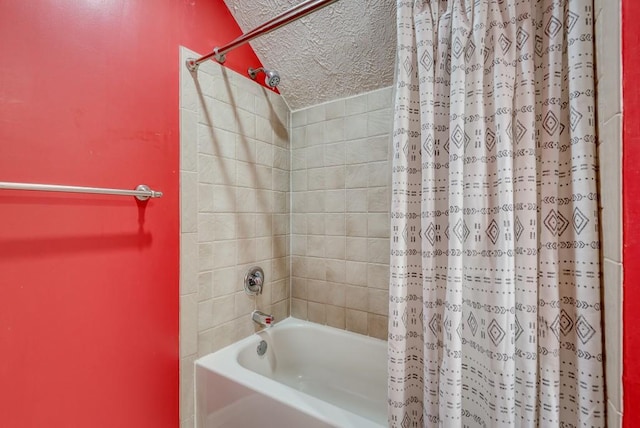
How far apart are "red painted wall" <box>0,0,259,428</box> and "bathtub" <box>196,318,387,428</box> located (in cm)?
20

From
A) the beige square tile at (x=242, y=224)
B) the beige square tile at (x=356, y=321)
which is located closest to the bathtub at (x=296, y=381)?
the beige square tile at (x=356, y=321)

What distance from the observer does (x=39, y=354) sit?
0.85 metres

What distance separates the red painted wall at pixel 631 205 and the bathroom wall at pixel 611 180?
0.06ft

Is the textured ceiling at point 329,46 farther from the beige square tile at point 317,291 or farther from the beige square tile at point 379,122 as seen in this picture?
the beige square tile at point 317,291

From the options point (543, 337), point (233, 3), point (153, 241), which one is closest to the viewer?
point (543, 337)

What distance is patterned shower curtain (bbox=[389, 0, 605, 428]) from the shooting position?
696 millimetres

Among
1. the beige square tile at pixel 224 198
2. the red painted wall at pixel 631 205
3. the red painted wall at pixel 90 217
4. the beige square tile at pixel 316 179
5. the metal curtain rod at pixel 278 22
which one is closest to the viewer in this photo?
the red painted wall at pixel 631 205

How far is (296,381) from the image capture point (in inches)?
66.2

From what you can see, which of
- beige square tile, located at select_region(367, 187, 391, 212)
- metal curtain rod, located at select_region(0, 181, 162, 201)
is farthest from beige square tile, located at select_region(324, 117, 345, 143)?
metal curtain rod, located at select_region(0, 181, 162, 201)

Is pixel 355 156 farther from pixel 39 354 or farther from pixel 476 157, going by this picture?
pixel 39 354

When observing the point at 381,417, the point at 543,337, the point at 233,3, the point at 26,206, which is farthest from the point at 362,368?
the point at 233,3

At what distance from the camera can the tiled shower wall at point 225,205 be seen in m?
1.25

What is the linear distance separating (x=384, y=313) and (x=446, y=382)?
74cm

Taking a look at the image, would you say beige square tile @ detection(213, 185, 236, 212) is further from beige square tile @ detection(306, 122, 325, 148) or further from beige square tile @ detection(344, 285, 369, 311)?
beige square tile @ detection(344, 285, 369, 311)
